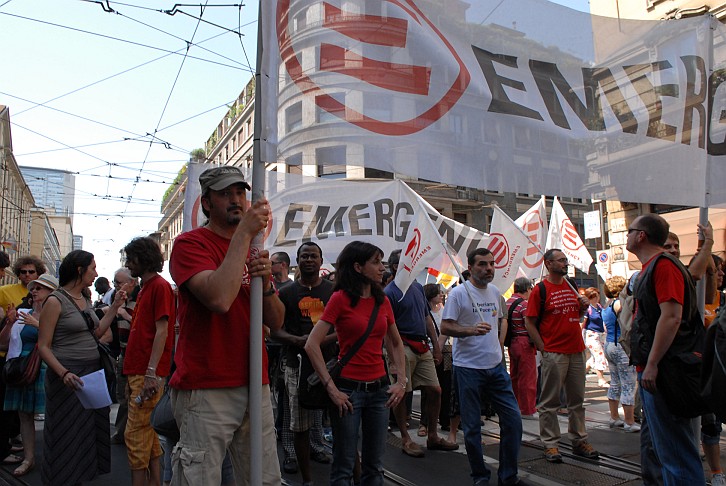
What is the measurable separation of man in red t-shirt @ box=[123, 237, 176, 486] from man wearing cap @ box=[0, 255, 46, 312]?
226cm

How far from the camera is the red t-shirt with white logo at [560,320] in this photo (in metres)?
5.78

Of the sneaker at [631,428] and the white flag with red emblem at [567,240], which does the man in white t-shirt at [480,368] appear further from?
the white flag with red emblem at [567,240]

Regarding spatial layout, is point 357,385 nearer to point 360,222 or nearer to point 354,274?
point 354,274

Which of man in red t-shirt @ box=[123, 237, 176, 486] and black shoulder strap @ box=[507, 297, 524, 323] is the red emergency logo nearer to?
man in red t-shirt @ box=[123, 237, 176, 486]

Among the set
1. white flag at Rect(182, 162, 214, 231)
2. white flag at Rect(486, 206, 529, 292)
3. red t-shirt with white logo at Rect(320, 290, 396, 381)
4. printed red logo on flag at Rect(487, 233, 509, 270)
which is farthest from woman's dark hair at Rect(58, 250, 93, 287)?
printed red logo on flag at Rect(487, 233, 509, 270)

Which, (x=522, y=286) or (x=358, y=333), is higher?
(x=522, y=286)

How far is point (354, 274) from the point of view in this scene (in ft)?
13.6

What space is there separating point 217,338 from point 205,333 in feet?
0.19

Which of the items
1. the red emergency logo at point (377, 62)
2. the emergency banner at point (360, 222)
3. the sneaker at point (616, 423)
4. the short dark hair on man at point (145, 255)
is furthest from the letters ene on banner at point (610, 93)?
the sneaker at point (616, 423)

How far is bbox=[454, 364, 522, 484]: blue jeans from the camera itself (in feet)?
15.5

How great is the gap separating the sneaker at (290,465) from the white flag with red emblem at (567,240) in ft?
25.0

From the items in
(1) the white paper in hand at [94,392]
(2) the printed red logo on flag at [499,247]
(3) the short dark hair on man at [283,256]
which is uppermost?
(2) the printed red logo on flag at [499,247]

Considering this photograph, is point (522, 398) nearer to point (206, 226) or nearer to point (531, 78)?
point (531, 78)

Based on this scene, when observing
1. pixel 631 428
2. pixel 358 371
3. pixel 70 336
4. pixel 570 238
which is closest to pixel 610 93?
pixel 358 371
